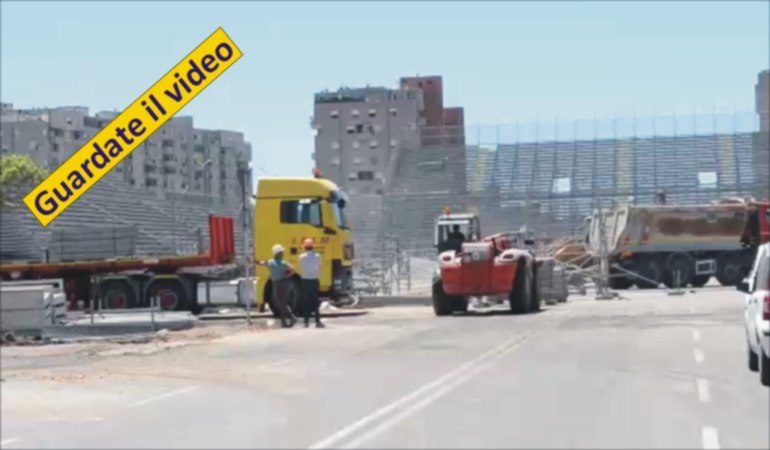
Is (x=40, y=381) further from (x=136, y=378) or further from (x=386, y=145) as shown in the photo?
(x=386, y=145)

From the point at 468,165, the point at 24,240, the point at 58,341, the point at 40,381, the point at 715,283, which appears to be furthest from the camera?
the point at 468,165

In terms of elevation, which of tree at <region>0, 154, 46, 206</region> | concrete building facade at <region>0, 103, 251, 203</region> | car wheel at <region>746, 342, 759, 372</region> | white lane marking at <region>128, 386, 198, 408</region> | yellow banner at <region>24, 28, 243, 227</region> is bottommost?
white lane marking at <region>128, 386, 198, 408</region>

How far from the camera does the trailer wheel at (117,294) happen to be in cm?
3403

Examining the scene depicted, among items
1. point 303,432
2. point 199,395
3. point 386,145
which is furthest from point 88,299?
point 386,145

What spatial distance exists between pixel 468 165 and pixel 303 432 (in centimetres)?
6232

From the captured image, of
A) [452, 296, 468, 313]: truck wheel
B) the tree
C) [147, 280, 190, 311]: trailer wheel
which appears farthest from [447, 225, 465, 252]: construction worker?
the tree

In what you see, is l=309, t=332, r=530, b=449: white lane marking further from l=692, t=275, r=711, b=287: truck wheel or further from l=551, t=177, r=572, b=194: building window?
l=551, t=177, r=572, b=194: building window

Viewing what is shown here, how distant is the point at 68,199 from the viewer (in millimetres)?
25047

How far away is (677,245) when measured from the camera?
163 ft

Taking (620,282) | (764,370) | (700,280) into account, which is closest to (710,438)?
(764,370)

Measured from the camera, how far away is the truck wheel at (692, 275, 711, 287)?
163 feet

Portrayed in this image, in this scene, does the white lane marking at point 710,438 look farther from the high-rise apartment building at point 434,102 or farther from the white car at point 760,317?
the high-rise apartment building at point 434,102

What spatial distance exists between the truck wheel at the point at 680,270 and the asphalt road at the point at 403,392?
1013 inches

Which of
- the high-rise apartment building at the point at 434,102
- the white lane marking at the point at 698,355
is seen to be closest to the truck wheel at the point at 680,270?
the white lane marking at the point at 698,355
